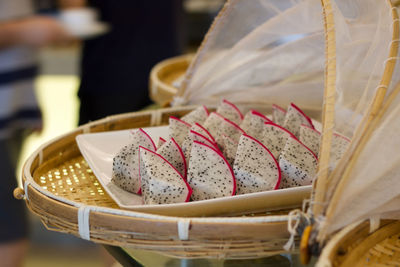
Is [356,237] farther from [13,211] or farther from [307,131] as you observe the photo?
[13,211]

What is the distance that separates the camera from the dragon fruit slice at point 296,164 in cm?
94

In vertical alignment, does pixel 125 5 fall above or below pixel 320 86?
above

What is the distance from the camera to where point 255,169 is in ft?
3.07

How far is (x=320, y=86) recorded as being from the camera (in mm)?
1335

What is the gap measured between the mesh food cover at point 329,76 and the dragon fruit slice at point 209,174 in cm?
22


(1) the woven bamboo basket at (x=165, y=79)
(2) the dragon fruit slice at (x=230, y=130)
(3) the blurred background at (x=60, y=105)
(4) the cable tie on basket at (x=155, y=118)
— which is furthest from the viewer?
(3) the blurred background at (x=60, y=105)

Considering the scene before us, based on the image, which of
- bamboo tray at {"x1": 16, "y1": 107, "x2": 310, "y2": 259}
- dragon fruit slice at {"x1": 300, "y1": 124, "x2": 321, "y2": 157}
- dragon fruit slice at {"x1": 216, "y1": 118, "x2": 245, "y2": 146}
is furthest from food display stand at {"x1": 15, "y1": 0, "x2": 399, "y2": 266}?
dragon fruit slice at {"x1": 216, "y1": 118, "x2": 245, "y2": 146}

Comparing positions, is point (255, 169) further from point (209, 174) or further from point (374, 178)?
point (374, 178)

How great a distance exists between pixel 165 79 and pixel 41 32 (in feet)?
1.68

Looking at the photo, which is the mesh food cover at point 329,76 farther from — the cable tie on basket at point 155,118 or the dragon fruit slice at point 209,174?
the dragon fruit slice at point 209,174

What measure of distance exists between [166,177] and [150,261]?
6.6 inches

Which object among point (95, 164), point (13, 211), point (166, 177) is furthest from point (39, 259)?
point (166, 177)

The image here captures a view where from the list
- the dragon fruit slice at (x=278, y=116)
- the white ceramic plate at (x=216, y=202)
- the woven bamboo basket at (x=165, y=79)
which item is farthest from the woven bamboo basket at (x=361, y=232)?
the woven bamboo basket at (x=165, y=79)

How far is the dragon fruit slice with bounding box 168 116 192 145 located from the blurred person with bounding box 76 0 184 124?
109 cm
